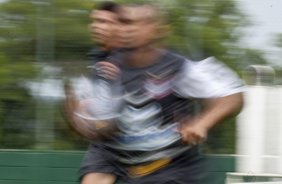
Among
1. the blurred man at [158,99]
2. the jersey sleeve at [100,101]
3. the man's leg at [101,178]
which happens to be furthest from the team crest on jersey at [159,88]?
the man's leg at [101,178]

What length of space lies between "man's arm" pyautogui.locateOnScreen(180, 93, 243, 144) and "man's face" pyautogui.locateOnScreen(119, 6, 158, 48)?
0.36 metres

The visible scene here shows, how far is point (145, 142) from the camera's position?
407 cm

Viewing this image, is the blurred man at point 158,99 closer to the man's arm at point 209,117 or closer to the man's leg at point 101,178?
the man's arm at point 209,117

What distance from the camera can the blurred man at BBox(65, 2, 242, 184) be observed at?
4.01 meters

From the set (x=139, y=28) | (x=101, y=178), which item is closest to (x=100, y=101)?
(x=139, y=28)

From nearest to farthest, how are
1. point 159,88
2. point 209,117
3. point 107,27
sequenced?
point 209,117 < point 159,88 < point 107,27

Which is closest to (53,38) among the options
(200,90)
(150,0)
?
(150,0)

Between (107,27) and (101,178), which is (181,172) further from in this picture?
(107,27)

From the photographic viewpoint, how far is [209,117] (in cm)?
391

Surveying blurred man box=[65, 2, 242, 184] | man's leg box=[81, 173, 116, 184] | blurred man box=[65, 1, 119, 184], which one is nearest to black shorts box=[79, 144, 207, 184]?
blurred man box=[65, 2, 242, 184]

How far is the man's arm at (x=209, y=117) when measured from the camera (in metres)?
3.81

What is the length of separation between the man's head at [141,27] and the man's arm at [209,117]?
1.19 feet

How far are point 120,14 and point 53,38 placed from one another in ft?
10.5

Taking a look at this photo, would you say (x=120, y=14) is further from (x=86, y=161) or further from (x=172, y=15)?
(x=172, y=15)
